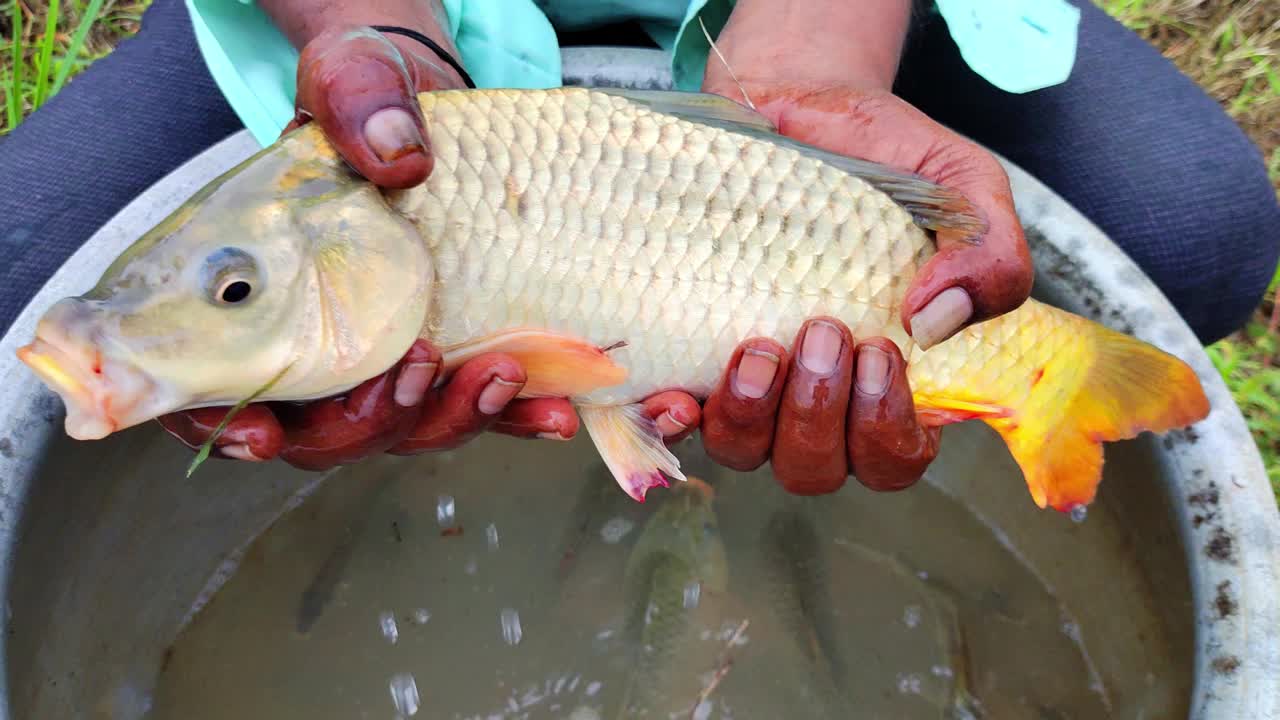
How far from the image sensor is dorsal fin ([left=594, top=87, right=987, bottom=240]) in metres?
1.13

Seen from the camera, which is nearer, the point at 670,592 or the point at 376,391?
the point at 376,391

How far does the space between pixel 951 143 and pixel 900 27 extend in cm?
43

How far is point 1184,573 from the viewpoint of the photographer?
1.20 meters

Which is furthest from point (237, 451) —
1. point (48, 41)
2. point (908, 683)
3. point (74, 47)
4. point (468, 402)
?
point (48, 41)

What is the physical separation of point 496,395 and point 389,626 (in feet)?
2.59

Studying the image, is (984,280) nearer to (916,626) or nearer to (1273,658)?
(1273,658)

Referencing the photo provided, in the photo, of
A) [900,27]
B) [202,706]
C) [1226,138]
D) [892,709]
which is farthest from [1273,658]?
[202,706]

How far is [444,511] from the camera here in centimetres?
179

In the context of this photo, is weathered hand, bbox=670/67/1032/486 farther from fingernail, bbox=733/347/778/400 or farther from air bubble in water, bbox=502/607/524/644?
air bubble in water, bbox=502/607/524/644

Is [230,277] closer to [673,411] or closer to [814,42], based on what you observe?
[673,411]

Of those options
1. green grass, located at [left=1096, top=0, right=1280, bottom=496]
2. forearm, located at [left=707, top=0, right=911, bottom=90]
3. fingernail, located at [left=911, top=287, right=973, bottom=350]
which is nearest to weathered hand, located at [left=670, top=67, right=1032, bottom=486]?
fingernail, located at [left=911, top=287, right=973, bottom=350]

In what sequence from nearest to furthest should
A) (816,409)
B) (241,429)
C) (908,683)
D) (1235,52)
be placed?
(241,429) < (816,409) < (908,683) < (1235,52)

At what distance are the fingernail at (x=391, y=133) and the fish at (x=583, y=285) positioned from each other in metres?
0.08

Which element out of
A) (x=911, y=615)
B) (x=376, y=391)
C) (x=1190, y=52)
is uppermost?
(x=376, y=391)
